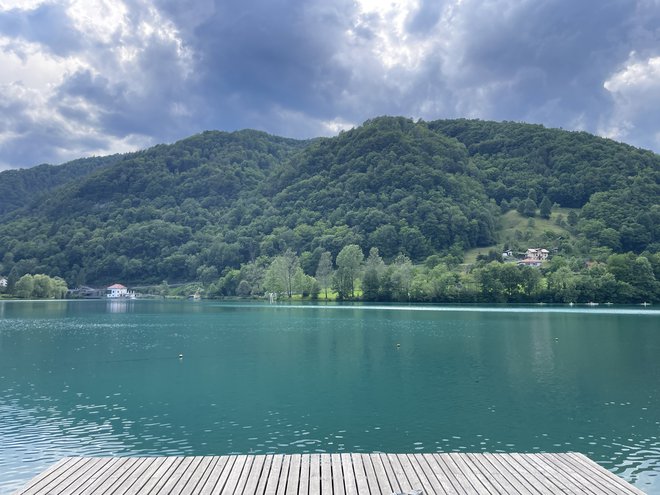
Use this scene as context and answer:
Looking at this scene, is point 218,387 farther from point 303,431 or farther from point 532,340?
point 532,340

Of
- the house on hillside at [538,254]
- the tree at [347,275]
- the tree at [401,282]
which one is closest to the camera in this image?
the tree at [401,282]

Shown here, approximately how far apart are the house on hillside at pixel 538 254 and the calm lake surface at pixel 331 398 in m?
128

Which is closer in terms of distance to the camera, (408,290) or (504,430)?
(504,430)

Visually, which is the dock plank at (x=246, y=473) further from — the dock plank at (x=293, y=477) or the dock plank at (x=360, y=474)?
the dock plank at (x=360, y=474)

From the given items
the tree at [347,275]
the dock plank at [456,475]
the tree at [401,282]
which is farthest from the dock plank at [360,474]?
the tree at [347,275]

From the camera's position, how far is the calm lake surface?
1852 cm

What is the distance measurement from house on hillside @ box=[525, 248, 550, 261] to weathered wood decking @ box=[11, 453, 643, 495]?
17067cm

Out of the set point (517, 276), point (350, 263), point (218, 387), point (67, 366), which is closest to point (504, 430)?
point (218, 387)

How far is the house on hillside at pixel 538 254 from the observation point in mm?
172750

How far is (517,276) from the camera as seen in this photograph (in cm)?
12756

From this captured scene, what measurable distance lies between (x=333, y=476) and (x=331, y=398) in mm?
13950

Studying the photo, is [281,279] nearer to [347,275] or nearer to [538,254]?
[347,275]

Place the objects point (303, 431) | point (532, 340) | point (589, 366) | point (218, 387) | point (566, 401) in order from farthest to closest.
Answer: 1. point (532, 340)
2. point (589, 366)
3. point (218, 387)
4. point (566, 401)
5. point (303, 431)

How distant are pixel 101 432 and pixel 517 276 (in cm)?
12095
